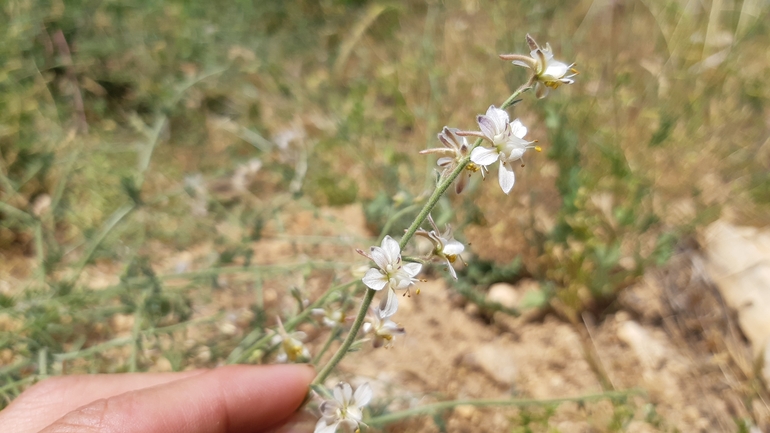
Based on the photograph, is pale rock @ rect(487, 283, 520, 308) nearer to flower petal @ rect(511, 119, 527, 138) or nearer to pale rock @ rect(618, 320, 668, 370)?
pale rock @ rect(618, 320, 668, 370)

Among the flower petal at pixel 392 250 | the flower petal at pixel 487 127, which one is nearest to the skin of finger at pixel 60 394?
the flower petal at pixel 392 250

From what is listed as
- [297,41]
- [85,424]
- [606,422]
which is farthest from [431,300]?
[297,41]

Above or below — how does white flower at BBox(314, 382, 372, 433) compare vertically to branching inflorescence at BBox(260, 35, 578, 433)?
below

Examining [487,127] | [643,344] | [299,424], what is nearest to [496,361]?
[643,344]

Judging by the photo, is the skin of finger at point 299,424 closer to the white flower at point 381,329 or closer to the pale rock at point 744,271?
the white flower at point 381,329

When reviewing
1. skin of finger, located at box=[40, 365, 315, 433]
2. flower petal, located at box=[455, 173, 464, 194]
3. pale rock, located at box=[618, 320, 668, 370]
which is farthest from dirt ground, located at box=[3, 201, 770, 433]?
flower petal, located at box=[455, 173, 464, 194]

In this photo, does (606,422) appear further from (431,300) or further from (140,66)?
(140,66)
